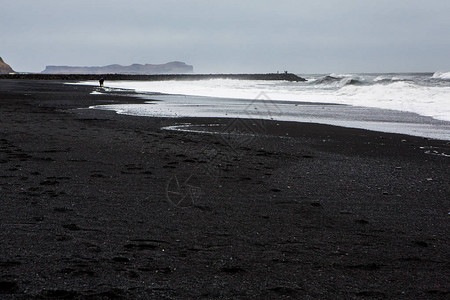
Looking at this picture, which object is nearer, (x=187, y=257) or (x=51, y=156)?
(x=187, y=257)

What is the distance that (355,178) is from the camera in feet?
19.2

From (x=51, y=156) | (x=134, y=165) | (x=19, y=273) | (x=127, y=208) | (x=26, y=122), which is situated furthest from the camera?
(x=26, y=122)

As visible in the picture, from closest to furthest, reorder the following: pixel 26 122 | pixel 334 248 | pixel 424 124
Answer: pixel 334 248
pixel 26 122
pixel 424 124

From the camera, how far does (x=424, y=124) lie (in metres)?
12.6

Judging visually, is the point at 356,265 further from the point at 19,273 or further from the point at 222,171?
the point at 222,171

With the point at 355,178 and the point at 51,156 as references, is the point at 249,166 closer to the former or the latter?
the point at 355,178

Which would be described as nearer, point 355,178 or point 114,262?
point 114,262

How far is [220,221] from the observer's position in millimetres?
4020

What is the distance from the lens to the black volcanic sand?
2781mm

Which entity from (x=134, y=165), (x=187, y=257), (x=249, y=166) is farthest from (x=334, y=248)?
(x=134, y=165)

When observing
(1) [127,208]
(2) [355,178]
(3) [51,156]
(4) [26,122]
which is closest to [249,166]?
(2) [355,178]

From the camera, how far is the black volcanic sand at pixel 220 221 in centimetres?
278

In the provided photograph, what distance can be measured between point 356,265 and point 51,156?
17.3 ft

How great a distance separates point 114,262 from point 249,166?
3.78 metres
